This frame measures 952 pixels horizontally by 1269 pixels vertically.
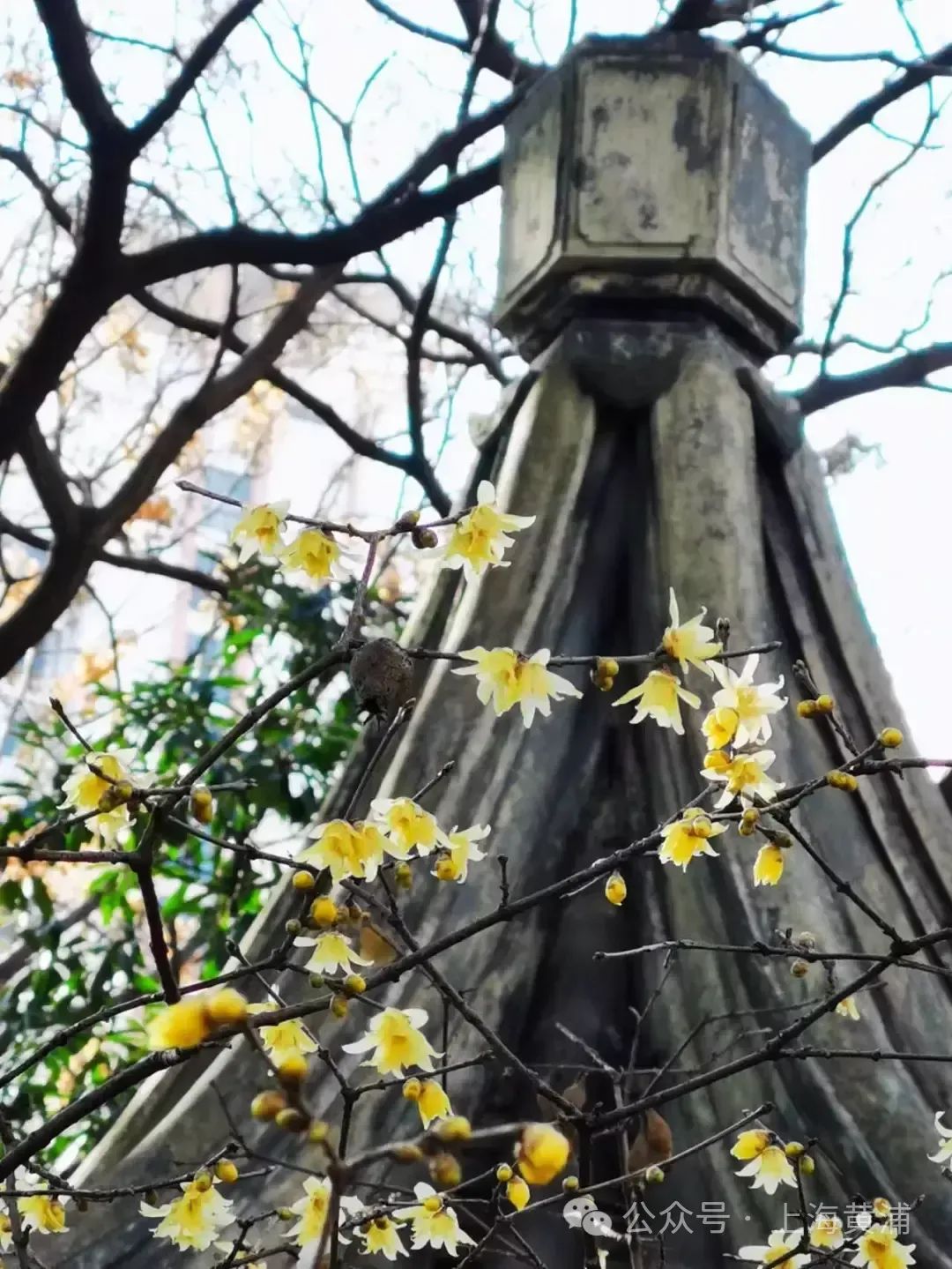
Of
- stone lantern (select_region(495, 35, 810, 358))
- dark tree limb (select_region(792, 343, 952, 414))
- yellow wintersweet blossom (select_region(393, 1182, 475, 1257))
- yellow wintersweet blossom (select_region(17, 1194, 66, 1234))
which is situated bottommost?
yellow wintersweet blossom (select_region(393, 1182, 475, 1257))

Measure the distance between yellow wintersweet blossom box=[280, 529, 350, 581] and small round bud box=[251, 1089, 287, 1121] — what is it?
31cm

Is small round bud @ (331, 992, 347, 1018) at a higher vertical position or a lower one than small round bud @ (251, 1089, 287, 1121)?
higher

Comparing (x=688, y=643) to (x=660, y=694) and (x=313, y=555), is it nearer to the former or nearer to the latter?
(x=660, y=694)

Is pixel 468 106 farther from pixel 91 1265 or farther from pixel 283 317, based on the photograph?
pixel 91 1265

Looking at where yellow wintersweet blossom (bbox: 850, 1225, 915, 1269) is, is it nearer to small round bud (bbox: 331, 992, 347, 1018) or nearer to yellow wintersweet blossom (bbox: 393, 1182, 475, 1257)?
yellow wintersweet blossom (bbox: 393, 1182, 475, 1257)

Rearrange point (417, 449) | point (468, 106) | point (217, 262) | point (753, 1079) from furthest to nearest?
point (417, 449) < point (468, 106) < point (217, 262) < point (753, 1079)

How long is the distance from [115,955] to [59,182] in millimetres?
1483

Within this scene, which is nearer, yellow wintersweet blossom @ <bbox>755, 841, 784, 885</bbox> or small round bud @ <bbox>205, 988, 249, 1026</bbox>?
small round bud @ <bbox>205, 988, 249, 1026</bbox>

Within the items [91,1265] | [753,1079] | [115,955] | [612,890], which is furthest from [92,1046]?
[612,890]

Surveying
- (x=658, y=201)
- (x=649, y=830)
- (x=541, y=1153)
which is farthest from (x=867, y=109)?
(x=541, y=1153)

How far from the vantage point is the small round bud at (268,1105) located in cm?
38

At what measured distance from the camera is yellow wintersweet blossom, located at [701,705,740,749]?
64 cm

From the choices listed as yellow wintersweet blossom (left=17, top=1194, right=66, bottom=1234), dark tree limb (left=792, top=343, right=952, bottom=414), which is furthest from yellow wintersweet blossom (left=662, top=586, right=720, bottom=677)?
dark tree limb (left=792, top=343, right=952, bottom=414)

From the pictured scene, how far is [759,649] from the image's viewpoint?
584 mm
